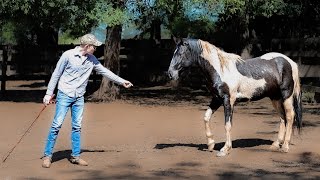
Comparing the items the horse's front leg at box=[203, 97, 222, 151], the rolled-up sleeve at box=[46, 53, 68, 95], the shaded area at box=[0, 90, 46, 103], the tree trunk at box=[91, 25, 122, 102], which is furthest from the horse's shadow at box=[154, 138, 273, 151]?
the shaded area at box=[0, 90, 46, 103]

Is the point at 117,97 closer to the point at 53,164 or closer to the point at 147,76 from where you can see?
the point at 147,76

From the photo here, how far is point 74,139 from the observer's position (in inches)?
282

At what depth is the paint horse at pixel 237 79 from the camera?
7.88 meters

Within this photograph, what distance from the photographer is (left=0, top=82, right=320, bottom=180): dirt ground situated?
22.1 feet

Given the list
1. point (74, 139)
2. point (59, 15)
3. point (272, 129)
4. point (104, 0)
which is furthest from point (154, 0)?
point (74, 139)

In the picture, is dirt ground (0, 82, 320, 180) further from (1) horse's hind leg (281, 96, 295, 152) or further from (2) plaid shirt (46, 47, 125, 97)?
(2) plaid shirt (46, 47, 125, 97)

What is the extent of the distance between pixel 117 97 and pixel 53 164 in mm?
9550

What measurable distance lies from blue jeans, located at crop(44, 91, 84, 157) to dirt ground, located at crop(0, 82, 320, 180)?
0.86ft

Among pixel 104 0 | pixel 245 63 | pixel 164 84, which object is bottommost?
pixel 164 84

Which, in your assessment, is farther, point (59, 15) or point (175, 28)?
point (175, 28)

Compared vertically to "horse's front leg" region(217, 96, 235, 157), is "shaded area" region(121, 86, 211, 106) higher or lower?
lower

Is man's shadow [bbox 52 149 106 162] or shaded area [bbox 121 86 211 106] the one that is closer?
man's shadow [bbox 52 149 106 162]

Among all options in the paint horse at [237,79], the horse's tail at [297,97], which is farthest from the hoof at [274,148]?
the horse's tail at [297,97]

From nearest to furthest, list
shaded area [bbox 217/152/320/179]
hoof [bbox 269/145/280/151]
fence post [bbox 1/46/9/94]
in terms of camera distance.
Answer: shaded area [bbox 217/152/320/179] < hoof [bbox 269/145/280/151] < fence post [bbox 1/46/9/94]
